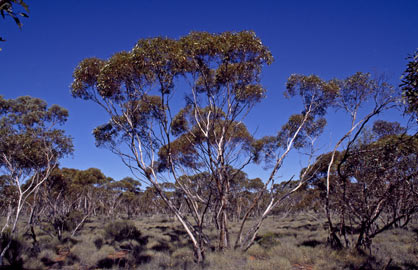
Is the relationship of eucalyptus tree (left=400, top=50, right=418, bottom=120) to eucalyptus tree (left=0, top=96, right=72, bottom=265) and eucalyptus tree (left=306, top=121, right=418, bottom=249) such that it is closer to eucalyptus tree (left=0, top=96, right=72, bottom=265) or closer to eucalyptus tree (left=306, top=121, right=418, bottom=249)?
eucalyptus tree (left=306, top=121, right=418, bottom=249)

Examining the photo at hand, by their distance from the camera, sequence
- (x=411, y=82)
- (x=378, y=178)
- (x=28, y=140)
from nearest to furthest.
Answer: (x=411, y=82) < (x=378, y=178) < (x=28, y=140)

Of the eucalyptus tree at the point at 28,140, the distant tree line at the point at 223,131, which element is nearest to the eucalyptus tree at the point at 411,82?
the distant tree line at the point at 223,131

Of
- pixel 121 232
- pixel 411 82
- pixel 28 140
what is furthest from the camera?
pixel 121 232

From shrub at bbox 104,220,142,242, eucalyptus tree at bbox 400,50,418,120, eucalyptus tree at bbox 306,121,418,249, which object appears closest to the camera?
eucalyptus tree at bbox 400,50,418,120

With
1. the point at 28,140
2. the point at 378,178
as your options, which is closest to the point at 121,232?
the point at 28,140

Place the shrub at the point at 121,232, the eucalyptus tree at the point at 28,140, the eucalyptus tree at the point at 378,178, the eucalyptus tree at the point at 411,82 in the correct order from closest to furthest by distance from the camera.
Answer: the eucalyptus tree at the point at 411,82
the eucalyptus tree at the point at 378,178
the eucalyptus tree at the point at 28,140
the shrub at the point at 121,232

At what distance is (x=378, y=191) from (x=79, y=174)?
26659 millimetres

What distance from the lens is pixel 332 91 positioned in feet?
39.9

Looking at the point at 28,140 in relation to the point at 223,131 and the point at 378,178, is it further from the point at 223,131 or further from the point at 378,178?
the point at 378,178

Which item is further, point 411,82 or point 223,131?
point 223,131

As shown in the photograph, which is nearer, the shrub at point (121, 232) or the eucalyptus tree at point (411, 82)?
the eucalyptus tree at point (411, 82)

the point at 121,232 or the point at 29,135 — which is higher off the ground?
the point at 29,135

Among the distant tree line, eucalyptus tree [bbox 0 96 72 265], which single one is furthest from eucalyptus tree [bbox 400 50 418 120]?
eucalyptus tree [bbox 0 96 72 265]

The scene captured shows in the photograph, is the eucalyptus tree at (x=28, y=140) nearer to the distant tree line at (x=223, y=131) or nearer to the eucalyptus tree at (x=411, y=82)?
the distant tree line at (x=223, y=131)
